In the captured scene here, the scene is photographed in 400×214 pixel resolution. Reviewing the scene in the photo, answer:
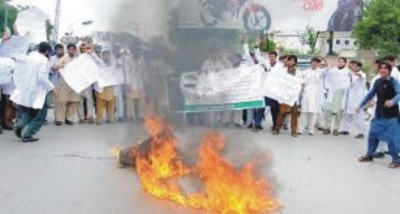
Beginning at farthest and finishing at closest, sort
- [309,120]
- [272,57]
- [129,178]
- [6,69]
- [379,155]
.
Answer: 1. [272,57]
2. [309,120]
3. [6,69]
4. [379,155]
5. [129,178]

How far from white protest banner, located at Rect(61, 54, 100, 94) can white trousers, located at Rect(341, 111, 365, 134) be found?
4.92 metres

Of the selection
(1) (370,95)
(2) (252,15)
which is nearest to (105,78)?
(2) (252,15)

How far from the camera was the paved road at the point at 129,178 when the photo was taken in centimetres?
563

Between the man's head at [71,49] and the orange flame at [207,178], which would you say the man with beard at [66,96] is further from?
the orange flame at [207,178]

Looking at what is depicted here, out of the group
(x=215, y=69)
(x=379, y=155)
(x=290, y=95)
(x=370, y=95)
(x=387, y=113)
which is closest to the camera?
(x=215, y=69)

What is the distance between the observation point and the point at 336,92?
37.9 feet

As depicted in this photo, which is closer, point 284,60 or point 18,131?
point 18,131

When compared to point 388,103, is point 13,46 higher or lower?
higher

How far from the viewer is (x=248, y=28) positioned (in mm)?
7379

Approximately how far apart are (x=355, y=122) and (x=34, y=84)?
6014 mm

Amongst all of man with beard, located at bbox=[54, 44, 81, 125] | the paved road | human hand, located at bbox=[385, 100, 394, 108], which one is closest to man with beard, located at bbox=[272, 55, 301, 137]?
the paved road

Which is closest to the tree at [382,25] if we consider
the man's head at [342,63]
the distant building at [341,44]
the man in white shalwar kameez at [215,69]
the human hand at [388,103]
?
the distant building at [341,44]

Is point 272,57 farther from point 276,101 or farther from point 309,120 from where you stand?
point 309,120

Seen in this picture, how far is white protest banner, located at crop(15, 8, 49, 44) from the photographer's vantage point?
1170 cm
